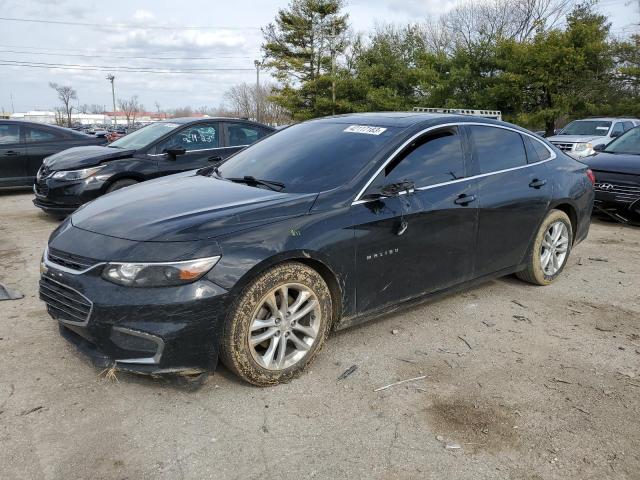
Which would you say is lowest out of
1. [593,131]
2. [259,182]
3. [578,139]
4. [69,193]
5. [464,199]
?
[69,193]

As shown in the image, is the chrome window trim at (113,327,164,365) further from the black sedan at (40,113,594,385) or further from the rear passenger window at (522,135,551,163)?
the rear passenger window at (522,135,551,163)

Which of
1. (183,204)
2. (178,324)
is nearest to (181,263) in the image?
(178,324)

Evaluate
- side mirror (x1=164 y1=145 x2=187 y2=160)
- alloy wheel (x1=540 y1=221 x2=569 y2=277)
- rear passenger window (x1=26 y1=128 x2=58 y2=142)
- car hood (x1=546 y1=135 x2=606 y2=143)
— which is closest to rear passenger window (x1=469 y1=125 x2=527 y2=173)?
alloy wheel (x1=540 y1=221 x2=569 y2=277)

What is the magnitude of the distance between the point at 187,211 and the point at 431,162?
180 centimetres

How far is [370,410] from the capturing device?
2.93 metres

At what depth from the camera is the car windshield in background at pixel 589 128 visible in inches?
593

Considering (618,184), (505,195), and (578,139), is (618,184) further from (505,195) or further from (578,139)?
(578,139)

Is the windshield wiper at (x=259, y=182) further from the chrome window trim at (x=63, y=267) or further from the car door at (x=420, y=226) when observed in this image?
the chrome window trim at (x=63, y=267)

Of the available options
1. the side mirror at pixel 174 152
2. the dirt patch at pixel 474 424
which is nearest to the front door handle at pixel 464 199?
the dirt patch at pixel 474 424

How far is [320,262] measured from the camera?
10.5 feet

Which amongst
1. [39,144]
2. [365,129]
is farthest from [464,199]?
[39,144]

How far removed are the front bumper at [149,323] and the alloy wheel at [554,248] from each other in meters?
3.34

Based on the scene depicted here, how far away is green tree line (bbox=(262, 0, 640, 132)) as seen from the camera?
21.0 metres

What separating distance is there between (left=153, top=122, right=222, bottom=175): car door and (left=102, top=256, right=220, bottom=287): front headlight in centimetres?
504
